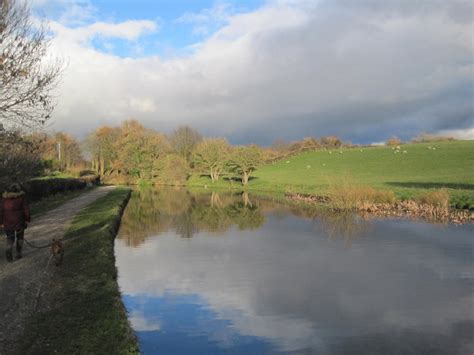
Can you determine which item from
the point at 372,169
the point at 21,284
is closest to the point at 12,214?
the point at 21,284

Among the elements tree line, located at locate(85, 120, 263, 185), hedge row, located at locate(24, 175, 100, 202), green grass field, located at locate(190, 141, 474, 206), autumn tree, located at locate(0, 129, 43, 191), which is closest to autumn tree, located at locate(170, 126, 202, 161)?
tree line, located at locate(85, 120, 263, 185)

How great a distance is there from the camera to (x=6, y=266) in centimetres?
1223

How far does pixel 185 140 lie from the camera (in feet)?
305

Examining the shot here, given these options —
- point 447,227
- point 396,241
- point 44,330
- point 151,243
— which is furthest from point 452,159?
point 44,330

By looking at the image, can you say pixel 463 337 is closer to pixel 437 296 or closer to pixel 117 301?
pixel 437 296

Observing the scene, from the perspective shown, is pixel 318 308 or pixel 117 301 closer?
pixel 117 301

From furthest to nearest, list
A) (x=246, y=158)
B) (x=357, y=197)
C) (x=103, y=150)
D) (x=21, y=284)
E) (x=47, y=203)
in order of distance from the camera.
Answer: (x=103, y=150)
(x=246, y=158)
(x=47, y=203)
(x=357, y=197)
(x=21, y=284)

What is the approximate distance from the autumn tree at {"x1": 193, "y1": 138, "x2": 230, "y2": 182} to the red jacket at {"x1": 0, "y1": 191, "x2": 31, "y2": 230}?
2312 inches

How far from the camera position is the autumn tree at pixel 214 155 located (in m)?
73.6

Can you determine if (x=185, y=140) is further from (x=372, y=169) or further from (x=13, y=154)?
(x=13, y=154)

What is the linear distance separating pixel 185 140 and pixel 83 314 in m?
85.2

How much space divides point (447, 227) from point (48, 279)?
18.9m

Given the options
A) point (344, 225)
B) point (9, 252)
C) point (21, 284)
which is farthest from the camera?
point (344, 225)

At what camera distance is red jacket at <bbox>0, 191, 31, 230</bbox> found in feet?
42.2
